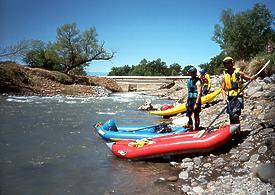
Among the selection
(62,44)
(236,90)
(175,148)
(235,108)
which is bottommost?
(175,148)

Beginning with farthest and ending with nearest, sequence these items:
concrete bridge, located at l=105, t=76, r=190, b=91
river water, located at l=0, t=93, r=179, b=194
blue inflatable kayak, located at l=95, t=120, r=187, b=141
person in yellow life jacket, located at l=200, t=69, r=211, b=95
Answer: concrete bridge, located at l=105, t=76, r=190, b=91
person in yellow life jacket, located at l=200, t=69, r=211, b=95
blue inflatable kayak, located at l=95, t=120, r=187, b=141
river water, located at l=0, t=93, r=179, b=194

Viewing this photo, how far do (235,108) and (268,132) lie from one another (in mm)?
739

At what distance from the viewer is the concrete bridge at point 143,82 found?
1312 inches

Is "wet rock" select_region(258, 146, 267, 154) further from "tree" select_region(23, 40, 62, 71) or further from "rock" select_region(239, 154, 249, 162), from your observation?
"tree" select_region(23, 40, 62, 71)

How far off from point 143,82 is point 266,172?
30.8m

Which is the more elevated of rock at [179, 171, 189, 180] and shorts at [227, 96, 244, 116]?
shorts at [227, 96, 244, 116]

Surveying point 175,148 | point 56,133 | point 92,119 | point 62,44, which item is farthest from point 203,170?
point 62,44

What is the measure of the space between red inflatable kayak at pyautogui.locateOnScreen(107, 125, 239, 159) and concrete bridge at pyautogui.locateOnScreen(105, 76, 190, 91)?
27.3 metres

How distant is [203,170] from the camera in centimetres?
468

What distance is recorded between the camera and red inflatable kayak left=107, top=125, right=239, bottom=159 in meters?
4.97

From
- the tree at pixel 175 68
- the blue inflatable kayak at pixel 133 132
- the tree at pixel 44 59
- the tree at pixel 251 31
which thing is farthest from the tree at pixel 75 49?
the tree at pixel 175 68

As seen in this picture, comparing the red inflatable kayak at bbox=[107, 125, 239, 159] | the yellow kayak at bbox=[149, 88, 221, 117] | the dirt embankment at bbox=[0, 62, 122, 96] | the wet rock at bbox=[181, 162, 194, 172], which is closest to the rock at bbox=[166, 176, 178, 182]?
the wet rock at bbox=[181, 162, 194, 172]

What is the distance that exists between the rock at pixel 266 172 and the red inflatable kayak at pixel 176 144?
3.24 ft

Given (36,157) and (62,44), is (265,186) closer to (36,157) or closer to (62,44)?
(36,157)
